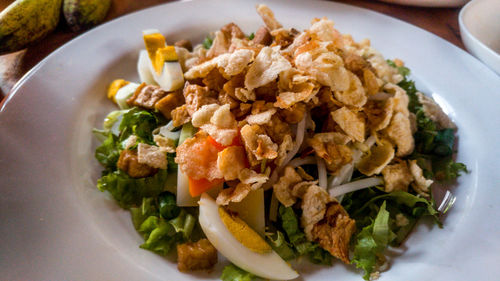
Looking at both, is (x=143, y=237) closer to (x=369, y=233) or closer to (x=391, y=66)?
(x=369, y=233)

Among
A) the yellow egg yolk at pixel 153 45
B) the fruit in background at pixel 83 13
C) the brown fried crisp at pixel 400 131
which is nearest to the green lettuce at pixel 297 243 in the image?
the brown fried crisp at pixel 400 131

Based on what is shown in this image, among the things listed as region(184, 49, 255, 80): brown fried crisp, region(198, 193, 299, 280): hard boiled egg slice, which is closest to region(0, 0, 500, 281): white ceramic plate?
region(198, 193, 299, 280): hard boiled egg slice

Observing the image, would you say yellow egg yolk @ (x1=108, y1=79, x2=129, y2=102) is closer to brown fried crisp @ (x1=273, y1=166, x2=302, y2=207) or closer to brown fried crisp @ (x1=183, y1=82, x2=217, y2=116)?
brown fried crisp @ (x1=183, y1=82, x2=217, y2=116)

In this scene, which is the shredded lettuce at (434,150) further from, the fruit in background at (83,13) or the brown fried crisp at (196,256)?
the fruit in background at (83,13)

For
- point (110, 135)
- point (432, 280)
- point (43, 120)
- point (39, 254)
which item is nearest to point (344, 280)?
point (432, 280)

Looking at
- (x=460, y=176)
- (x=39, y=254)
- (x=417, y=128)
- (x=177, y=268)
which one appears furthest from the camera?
(x=417, y=128)
